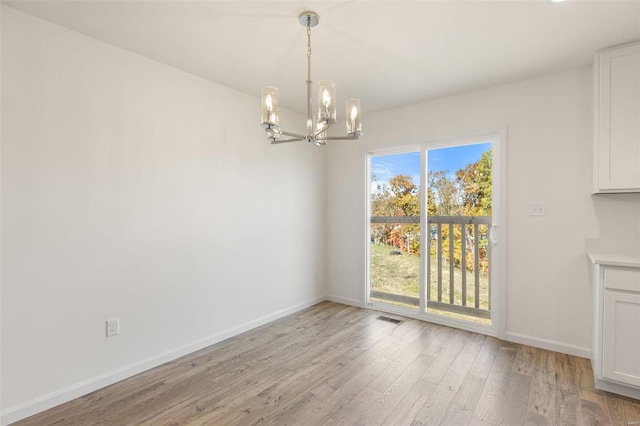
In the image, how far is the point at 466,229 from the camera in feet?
11.3

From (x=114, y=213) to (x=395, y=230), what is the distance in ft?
9.87

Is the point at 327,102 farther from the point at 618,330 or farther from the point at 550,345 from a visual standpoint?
the point at 550,345

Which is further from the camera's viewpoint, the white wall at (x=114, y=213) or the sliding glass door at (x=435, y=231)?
the sliding glass door at (x=435, y=231)

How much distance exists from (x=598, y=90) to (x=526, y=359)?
2.27 meters

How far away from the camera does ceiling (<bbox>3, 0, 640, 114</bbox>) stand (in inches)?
75.9

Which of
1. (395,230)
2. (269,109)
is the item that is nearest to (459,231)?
(395,230)

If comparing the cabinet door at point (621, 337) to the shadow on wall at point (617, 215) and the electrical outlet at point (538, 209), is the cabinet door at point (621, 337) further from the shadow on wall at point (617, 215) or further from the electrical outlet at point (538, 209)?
the electrical outlet at point (538, 209)

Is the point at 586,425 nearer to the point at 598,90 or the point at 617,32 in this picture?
the point at 598,90

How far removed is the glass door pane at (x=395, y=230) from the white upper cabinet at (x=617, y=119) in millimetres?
1670

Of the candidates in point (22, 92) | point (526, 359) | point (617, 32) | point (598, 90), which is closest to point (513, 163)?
point (598, 90)

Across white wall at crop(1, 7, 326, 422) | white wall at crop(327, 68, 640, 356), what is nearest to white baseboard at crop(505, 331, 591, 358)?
white wall at crop(327, 68, 640, 356)

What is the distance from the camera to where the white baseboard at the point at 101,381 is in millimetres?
1916

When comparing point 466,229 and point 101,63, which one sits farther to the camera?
point 466,229

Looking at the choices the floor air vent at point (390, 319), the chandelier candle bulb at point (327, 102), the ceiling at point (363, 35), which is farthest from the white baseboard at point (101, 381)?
the ceiling at point (363, 35)
